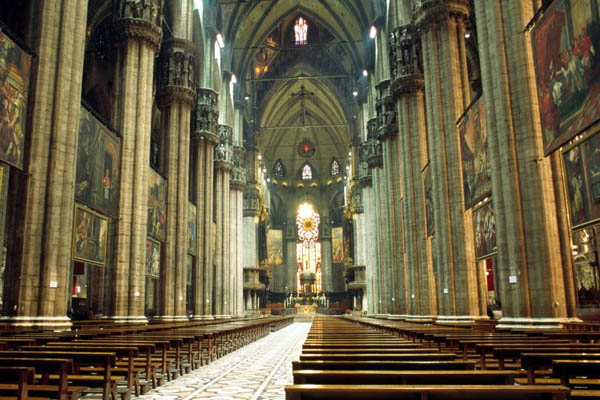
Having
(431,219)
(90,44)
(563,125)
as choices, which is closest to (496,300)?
(431,219)

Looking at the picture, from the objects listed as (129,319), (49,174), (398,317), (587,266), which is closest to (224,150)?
(398,317)

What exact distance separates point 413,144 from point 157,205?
12821mm

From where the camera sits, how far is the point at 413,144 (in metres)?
25.3

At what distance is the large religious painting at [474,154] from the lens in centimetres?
1558

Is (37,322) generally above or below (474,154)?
below

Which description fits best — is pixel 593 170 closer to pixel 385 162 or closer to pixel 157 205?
pixel 157 205

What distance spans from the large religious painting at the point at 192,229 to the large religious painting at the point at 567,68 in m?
23.0

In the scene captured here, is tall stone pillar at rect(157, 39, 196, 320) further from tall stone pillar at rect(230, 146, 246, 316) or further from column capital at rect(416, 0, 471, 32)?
tall stone pillar at rect(230, 146, 246, 316)

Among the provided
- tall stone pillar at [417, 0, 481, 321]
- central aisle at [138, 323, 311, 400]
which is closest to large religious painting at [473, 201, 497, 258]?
tall stone pillar at [417, 0, 481, 321]

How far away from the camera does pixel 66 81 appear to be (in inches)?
590

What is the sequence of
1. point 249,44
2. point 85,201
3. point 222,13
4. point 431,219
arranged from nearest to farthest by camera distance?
point 85,201 → point 431,219 → point 222,13 → point 249,44

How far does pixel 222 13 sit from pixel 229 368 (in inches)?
1422

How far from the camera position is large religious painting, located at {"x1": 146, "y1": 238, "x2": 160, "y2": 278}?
24.6m

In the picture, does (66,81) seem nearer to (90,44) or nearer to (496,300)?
(90,44)
